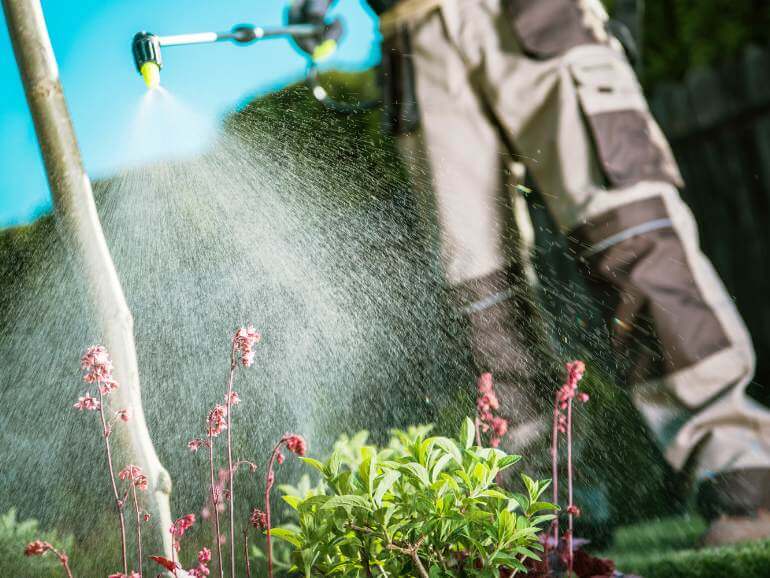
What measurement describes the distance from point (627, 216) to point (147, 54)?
1508 millimetres

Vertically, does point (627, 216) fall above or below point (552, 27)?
below

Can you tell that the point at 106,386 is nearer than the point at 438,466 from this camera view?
No

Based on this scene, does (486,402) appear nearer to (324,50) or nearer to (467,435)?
(467,435)

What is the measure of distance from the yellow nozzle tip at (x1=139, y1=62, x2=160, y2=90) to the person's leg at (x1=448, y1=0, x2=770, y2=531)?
105 centimetres

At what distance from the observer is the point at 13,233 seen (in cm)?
304

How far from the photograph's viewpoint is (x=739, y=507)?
5.86ft

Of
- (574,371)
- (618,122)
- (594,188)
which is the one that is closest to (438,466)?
(574,371)

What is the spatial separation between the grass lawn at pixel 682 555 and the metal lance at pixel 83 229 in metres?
1.07

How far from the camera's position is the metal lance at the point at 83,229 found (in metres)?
1.52

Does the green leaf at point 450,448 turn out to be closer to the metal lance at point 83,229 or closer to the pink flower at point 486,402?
the pink flower at point 486,402

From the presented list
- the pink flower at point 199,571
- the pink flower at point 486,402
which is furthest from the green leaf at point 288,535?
the pink flower at point 486,402

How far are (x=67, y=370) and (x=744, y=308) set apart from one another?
3091 mm

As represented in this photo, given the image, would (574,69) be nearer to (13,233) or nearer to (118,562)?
(118,562)

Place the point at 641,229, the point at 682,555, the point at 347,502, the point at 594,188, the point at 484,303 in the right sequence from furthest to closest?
the point at 484,303, the point at 594,188, the point at 641,229, the point at 682,555, the point at 347,502
